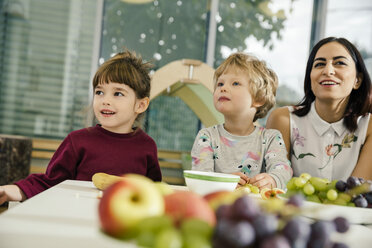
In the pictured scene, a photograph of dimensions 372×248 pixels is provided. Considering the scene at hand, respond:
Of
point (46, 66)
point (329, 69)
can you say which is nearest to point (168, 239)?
point (329, 69)

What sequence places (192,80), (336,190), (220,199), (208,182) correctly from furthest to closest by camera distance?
1. (192,80)
2. (336,190)
3. (208,182)
4. (220,199)

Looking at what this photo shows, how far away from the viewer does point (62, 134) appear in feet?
13.8

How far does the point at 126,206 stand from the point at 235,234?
5.3 inches

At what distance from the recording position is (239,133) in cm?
160

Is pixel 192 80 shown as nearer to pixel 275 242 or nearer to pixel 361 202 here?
pixel 361 202

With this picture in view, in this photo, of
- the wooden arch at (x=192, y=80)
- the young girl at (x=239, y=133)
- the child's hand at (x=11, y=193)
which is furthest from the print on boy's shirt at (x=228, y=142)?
the wooden arch at (x=192, y=80)

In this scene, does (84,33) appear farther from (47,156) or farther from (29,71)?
(47,156)

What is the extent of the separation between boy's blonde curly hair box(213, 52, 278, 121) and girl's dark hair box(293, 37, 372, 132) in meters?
0.26

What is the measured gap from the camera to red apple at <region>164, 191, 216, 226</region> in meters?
0.42

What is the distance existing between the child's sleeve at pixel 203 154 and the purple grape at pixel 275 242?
104cm

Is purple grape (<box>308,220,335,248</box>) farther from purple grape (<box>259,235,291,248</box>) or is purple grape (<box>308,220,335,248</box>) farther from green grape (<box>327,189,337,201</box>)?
green grape (<box>327,189,337,201</box>)

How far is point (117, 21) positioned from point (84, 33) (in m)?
0.41

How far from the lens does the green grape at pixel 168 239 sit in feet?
1.16

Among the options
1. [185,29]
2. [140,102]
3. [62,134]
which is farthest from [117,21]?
[140,102]
